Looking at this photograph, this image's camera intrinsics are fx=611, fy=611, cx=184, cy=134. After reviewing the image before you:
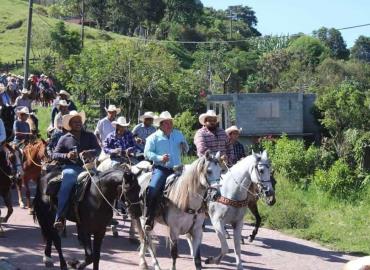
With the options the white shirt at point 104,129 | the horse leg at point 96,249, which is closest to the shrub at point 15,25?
the white shirt at point 104,129

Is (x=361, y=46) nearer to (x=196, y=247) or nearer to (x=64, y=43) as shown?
(x=64, y=43)

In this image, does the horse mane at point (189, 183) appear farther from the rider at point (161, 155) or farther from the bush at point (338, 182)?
the bush at point (338, 182)

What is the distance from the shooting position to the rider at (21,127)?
14.9 meters

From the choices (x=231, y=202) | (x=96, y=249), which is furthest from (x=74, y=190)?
(x=231, y=202)

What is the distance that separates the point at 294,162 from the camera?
19172 mm

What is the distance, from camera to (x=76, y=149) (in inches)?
359

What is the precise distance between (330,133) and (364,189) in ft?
60.1

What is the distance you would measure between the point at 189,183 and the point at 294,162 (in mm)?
10338

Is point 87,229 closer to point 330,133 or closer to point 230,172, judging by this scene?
point 230,172

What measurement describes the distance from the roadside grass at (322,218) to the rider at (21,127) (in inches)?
236

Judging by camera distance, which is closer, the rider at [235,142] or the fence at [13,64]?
the rider at [235,142]

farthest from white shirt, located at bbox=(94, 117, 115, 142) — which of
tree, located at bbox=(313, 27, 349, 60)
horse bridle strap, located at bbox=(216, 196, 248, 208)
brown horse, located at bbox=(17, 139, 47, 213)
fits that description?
tree, located at bbox=(313, 27, 349, 60)

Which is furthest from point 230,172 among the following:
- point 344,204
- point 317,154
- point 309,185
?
point 317,154

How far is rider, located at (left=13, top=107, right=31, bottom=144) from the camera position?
587 inches
